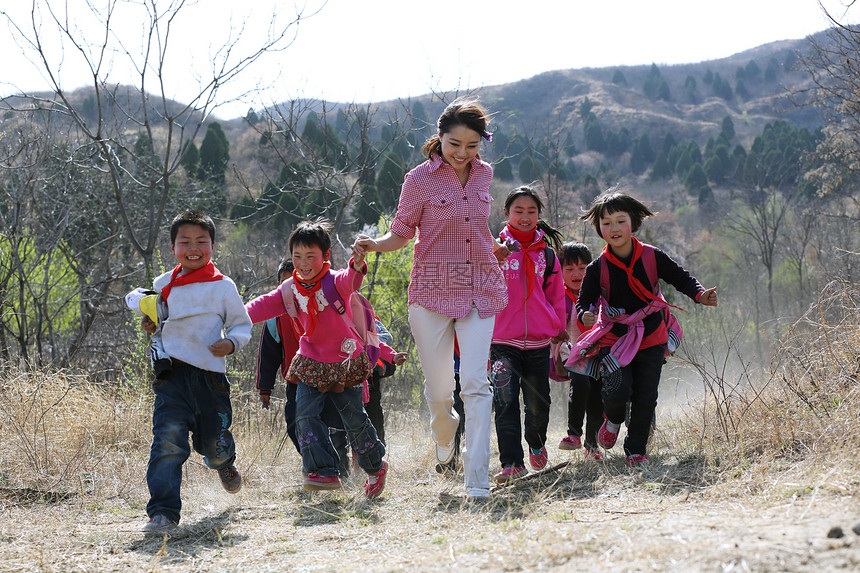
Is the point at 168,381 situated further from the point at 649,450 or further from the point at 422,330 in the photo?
the point at 649,450

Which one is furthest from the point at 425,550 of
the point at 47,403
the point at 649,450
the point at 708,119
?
the point at 708,119

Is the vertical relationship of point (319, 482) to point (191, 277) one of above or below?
below

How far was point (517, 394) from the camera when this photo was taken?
16.0 feet

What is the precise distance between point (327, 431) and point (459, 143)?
1844 millimetres

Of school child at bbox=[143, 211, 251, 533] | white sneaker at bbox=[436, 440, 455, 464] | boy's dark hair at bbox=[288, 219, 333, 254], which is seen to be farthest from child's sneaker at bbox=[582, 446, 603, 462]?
school child at bbox=[143, 211, 251, 533]

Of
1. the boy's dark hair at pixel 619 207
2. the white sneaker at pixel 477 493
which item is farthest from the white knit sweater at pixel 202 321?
the boy's dark hair at pixel 619 207

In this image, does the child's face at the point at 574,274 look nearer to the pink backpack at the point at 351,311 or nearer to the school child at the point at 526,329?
the school child at the point at 526,329

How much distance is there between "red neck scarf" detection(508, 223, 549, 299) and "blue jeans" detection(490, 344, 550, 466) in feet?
1.35

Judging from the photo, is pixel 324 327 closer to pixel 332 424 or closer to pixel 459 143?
pixel 332 424

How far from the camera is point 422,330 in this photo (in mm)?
4176

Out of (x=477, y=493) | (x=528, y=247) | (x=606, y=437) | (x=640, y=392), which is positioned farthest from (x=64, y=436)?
(x=640, y=392)

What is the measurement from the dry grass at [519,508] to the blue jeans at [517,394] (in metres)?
0.31

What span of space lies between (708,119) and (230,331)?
380 ft

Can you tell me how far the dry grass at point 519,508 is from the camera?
2725 mm
